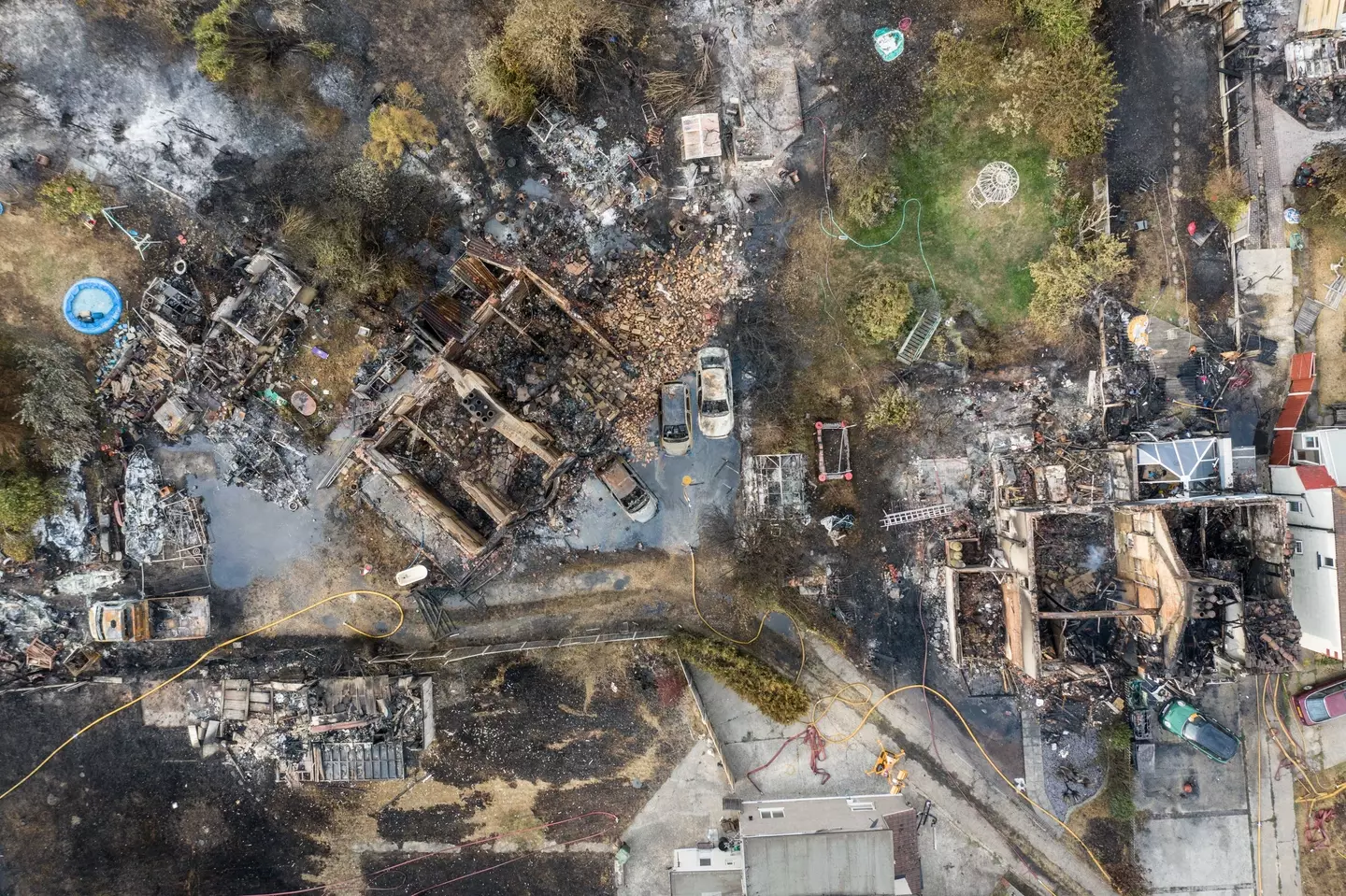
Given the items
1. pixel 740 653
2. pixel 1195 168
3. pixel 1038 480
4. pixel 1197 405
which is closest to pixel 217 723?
pixel 740 653

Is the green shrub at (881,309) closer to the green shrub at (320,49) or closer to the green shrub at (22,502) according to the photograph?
the green shrub at (320,49)

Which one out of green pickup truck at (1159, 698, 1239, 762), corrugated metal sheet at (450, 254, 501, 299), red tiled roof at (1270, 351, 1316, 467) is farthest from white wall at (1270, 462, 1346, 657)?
corrugated metal sheet at (450, 254, 501, 299)

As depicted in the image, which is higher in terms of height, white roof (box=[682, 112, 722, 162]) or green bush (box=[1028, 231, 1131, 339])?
white roof (box=[682, 112, 722, 162])

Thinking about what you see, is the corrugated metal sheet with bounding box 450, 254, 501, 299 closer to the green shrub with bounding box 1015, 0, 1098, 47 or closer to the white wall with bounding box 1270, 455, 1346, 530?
the green shrub with bounding box 1015, 0, 1098, 47

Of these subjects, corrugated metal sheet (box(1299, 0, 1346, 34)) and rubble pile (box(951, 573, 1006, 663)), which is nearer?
corrugated metal sheet (box(1299, 0, 1346, 34))

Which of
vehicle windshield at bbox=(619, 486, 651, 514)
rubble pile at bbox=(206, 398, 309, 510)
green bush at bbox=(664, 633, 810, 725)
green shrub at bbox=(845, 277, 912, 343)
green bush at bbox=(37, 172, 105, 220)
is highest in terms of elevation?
green bush at bbox=(37, 172, 105, 220)

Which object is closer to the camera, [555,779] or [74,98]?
[74,98]

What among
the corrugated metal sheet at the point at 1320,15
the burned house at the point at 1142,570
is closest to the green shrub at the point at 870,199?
the burned house at the point at 1142,570

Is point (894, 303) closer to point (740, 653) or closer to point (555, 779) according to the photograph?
point (740, 653)

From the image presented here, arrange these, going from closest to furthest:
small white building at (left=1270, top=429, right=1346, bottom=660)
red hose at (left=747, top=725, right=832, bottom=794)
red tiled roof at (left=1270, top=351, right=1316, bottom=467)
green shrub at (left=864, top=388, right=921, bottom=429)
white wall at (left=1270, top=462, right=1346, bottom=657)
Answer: small white building at (left=1270, top=429, right=1346, bottom=660) < white wall at (left=1270, top=462, right=1346, bottom=657) < red tiled roof at (left=1270, top=351, right=1316, bottom=467) < green shrub at (left=864, top=388, right=921, bottom=429) < red hose at (left=747, top=725, right=832, bottom=794)
